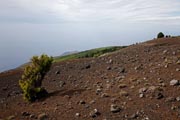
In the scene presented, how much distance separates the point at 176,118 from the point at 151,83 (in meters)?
4.94

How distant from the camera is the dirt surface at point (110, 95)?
1502 centimetres

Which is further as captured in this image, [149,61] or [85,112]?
[149,61]

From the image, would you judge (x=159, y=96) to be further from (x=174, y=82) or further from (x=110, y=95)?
(x=110, y=95)

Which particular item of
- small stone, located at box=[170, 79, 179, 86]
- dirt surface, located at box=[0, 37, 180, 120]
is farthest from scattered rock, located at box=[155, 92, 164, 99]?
small stone, located at box=[170, 79, 179, 86]

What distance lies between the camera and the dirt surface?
15023 millimetres

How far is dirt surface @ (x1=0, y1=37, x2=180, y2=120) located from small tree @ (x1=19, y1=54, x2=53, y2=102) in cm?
71

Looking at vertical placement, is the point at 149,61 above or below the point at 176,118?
above

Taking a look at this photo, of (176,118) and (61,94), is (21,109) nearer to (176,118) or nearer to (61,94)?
(61,94)

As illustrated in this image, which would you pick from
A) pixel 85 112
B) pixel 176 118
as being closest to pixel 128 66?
pixel 85 112

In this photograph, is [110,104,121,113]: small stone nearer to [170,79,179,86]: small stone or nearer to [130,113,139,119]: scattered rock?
[130,113,139,119]: scattered rock

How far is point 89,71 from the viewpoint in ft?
89.2

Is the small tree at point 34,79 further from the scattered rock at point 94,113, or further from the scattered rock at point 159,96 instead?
the scattered rock at point 159,96

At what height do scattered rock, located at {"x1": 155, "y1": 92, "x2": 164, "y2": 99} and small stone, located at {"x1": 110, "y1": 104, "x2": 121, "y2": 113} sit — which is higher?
scattered rock, located at {"x1": 155, "y1": 92, "x2": 164, "y2": 99}

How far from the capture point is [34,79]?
71.0 ft
